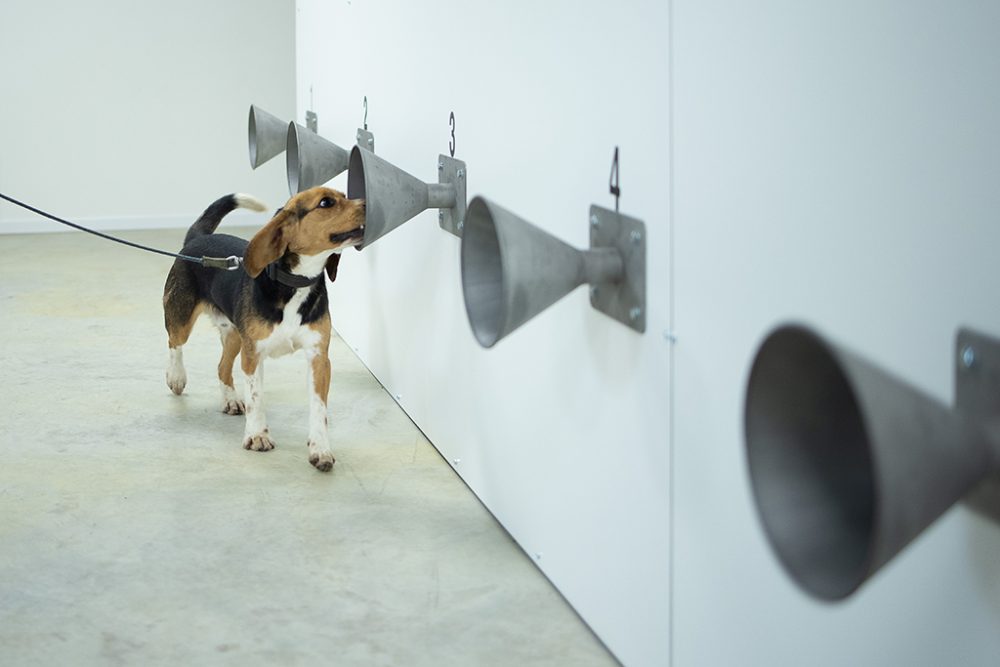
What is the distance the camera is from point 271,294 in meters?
4.12

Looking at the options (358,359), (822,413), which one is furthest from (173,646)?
(358,359)

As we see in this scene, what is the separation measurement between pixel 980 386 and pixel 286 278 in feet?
9.28

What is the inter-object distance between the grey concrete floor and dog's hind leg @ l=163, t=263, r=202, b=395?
145 millimetres

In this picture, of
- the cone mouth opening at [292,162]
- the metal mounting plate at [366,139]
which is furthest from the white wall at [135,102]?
the metal mounting plate at [366,139]

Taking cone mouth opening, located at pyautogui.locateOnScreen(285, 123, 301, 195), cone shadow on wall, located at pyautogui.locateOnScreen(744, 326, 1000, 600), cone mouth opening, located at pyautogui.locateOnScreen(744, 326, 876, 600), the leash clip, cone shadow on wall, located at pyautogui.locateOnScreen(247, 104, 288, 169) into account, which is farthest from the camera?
cone shadow on wall, located at pyautogui.locateOnScreen(247, 104, 288, 169)

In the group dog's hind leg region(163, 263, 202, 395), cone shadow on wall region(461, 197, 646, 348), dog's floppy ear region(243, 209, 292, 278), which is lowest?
dog's hind leg region(163, 263, 202, 395)

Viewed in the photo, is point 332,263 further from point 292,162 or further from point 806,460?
point 806,460

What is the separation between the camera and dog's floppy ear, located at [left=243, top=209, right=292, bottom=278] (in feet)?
12.7

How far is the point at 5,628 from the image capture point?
2.98m

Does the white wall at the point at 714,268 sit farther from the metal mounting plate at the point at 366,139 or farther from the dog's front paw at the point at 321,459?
the metal mounting plate at the point at 366,139

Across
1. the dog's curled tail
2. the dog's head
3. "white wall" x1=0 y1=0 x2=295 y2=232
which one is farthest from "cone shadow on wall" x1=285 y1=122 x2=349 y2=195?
"white wall" x1=0 y1=0 x2=295 y2=232

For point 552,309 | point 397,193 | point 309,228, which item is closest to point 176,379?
point 309,228

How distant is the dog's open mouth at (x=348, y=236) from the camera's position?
3.92 m

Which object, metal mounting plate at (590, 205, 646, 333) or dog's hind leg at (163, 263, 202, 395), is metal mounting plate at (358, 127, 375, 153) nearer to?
dog's hind leg at (163, 263, 202, 395)
